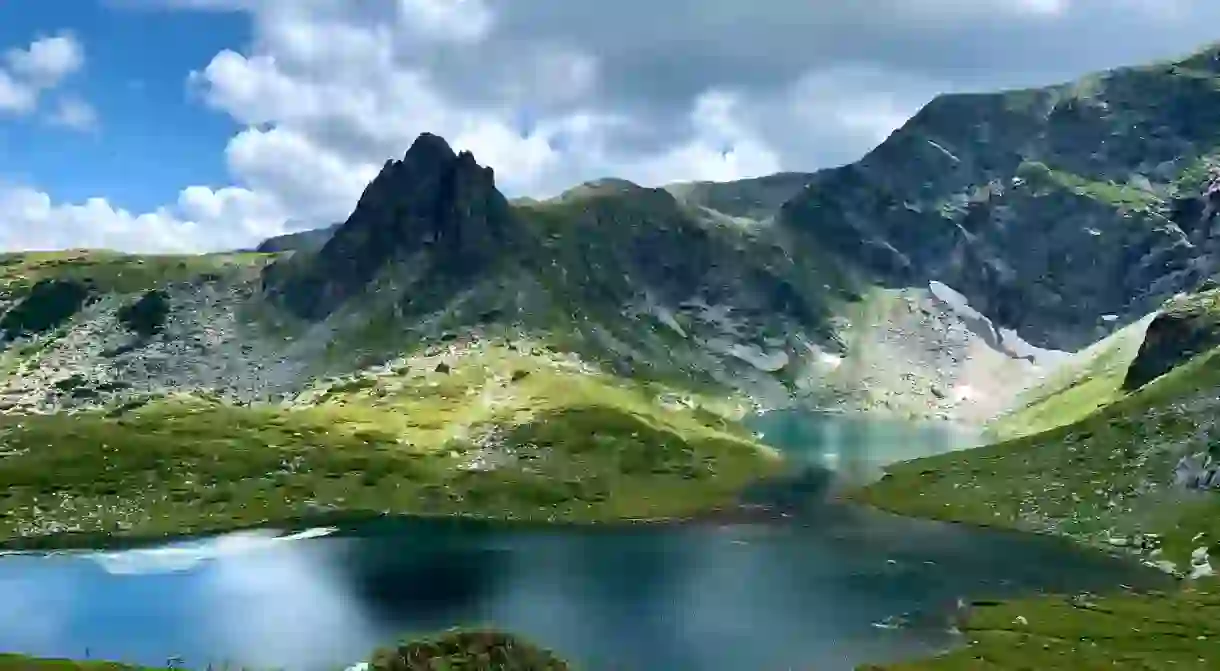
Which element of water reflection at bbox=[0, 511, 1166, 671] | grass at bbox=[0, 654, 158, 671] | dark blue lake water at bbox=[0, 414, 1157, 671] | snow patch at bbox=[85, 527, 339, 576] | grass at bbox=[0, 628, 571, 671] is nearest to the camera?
grass at bbox=[0, 628, 571, 671]

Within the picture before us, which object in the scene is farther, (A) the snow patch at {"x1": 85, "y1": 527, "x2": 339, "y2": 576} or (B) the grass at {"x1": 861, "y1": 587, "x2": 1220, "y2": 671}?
(A) the snow patch at {"x1": 85, "y1": 527, "x2": 339, "y2": 576}

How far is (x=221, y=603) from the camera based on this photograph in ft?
510

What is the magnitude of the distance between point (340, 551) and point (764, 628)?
86.4m

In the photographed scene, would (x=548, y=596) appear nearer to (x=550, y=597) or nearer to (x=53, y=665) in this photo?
(x=550, y=597)

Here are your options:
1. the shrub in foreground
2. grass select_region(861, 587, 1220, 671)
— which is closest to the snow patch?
the shrub in foreground

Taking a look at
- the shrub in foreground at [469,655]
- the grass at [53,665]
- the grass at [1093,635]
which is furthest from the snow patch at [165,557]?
the grass at [1093,635]

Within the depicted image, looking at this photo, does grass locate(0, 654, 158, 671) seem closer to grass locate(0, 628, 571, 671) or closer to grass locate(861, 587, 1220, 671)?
grass locate(0, 628, 571, 671)

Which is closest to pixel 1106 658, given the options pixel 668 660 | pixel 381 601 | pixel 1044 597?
pixel 1044 597

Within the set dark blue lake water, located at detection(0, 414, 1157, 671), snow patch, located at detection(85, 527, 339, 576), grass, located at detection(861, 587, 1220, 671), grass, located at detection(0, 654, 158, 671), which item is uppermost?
snow patch, located at detection(85, 527, 339, 576)

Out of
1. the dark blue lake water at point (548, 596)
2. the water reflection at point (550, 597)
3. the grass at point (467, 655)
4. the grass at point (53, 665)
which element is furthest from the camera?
the water reflection at point (550, 597)

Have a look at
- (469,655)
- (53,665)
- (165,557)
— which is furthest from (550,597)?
(165,557)

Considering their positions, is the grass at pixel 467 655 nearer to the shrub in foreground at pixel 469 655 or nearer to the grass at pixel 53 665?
the shrub in foreground at pixel 469 655

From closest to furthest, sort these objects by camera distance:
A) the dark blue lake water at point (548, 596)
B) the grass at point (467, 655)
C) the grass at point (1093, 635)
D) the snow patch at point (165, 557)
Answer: the grass at point (467, 655) < the grass at point (1093, 635) < the dark blue lake water at point (548, 596) < the snow patch at point (165, 557)

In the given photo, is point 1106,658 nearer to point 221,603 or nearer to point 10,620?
point 221,603
